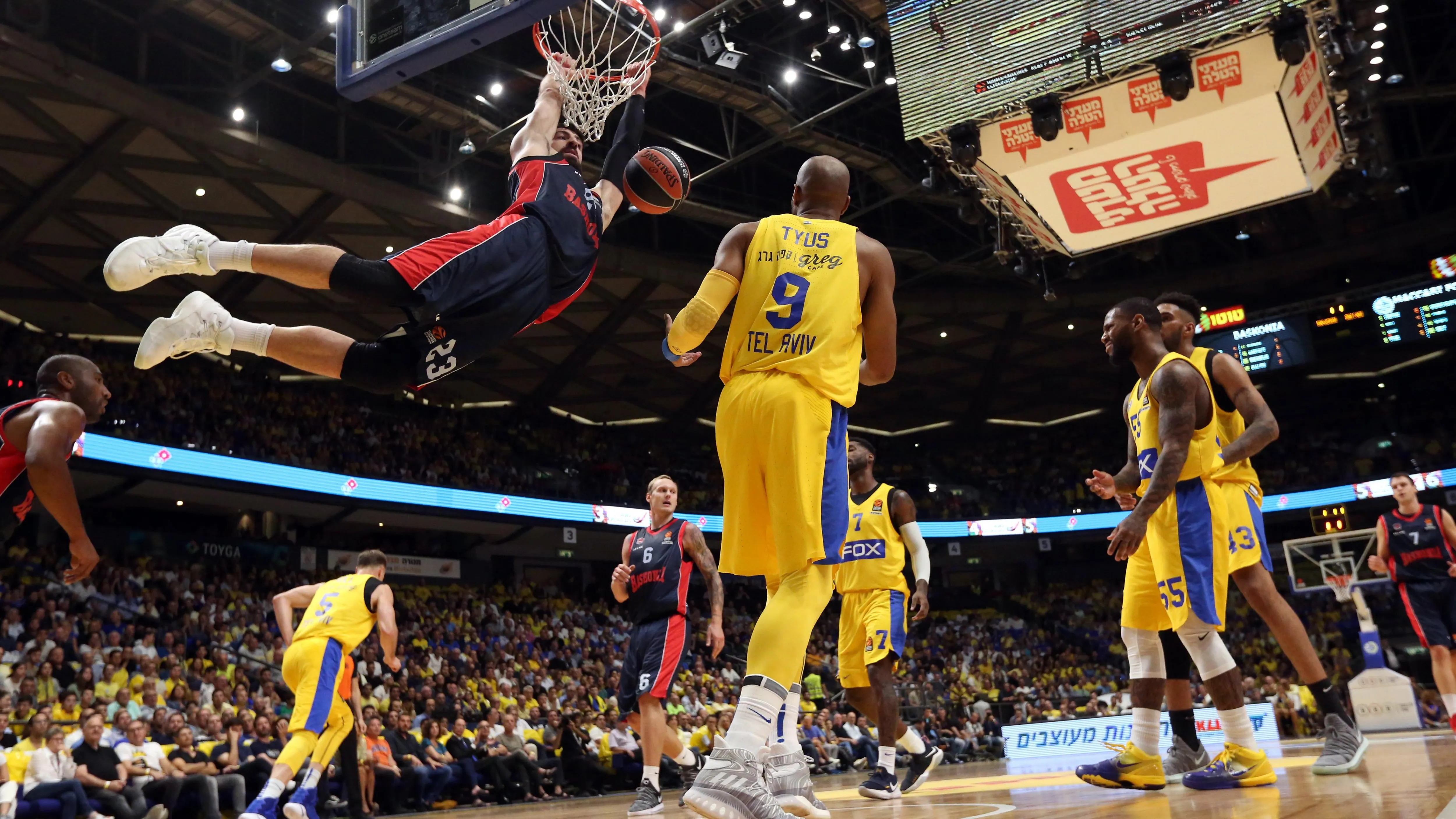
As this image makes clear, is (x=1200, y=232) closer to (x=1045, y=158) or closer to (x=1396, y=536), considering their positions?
(x=1045, y=158)

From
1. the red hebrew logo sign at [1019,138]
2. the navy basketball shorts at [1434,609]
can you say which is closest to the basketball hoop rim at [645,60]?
the navy basketball shorts at [1434,609]

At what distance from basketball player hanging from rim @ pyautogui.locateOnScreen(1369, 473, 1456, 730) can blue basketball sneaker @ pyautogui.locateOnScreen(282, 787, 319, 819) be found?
7067mm

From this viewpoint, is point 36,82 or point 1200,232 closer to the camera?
point 36,82

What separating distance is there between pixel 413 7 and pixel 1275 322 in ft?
68.9

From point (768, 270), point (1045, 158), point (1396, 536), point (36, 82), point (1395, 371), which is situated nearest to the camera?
point (768, 270)

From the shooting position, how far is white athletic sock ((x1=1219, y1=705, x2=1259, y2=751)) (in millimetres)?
4289

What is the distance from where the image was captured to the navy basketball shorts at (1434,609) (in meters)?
7.05

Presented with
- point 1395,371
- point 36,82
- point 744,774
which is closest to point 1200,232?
point 1395,371

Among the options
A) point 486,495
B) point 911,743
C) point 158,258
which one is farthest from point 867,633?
point 486,495

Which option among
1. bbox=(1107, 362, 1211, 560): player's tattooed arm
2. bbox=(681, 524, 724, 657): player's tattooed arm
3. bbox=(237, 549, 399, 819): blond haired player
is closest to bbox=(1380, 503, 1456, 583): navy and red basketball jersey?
bbox=(1107, 362, 1211, 560): player's tattooed arm

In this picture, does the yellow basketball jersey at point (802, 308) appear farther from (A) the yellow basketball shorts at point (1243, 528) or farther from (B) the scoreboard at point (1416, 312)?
(B) the scoreboard at point (1416, 312)

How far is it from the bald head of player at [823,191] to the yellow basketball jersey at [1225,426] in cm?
209

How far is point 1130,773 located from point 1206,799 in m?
0.75

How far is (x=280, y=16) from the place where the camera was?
14.2 meters
